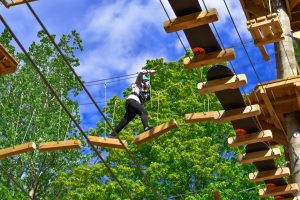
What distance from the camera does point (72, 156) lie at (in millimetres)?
21375

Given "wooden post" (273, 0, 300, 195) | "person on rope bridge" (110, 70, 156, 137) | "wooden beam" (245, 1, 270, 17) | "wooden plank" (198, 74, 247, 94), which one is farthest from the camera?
"wooden beam" (245, 1, 270, 17)

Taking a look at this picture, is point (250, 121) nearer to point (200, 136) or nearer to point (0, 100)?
point (200, 136)

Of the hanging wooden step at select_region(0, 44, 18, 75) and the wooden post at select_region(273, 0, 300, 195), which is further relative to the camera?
the wooden post at select_region(273, 0, 300, 195)


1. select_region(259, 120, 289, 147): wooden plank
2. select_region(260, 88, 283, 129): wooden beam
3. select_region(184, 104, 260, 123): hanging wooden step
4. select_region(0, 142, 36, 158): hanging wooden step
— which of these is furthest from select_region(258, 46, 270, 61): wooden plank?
select_region(0, 142, 36, 158): hanging wooden step

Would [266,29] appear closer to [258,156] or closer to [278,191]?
[258,156]

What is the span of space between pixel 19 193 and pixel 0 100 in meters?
4.57

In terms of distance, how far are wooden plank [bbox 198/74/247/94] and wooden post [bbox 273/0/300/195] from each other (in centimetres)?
230

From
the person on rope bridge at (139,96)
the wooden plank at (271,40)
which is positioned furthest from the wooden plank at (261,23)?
the person on rope bridge at (139,96)

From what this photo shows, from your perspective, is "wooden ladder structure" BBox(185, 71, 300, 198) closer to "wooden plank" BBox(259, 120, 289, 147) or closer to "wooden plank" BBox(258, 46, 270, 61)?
"wooden plank" BBox(259, 120, 289, 147)

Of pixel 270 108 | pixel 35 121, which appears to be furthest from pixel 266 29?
pixel 35 121

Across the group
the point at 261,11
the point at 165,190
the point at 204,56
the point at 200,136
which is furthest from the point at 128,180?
the point at 204,56

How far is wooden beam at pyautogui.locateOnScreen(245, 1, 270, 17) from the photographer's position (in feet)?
37.7

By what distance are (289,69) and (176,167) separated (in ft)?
30.2

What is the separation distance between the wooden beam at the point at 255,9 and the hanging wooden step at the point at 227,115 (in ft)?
11.6
